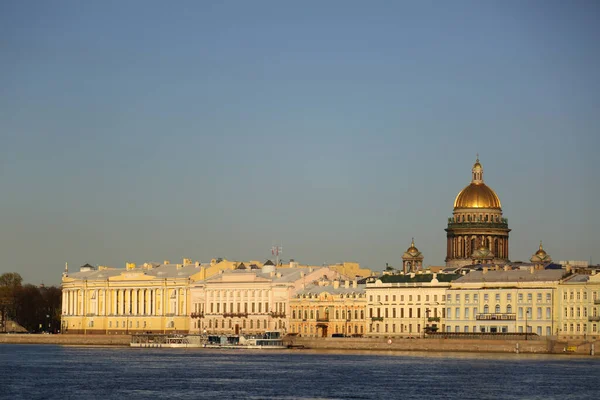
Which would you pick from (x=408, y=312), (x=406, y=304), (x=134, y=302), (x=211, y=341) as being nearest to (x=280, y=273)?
(x=211, y=341)

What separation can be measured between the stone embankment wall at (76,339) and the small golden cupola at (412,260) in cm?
2308

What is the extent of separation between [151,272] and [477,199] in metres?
29.6

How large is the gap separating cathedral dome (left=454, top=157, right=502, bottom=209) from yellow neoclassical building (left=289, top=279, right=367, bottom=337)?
12418mm

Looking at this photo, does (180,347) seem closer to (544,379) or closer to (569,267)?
(569,267)

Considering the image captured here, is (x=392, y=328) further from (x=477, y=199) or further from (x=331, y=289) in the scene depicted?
(x=477, y=199)

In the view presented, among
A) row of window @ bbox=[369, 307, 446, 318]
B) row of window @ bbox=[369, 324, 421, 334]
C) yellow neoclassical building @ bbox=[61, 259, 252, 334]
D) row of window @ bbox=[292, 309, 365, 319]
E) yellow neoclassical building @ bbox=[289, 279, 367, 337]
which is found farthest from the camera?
yellow neoclassical building @ bbox=[61, 259, 252, 334]

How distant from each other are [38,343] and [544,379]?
2860 inches

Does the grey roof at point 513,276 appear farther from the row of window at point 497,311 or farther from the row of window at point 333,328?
the row of window at point 333,328

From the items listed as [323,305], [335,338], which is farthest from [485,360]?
[323,305]

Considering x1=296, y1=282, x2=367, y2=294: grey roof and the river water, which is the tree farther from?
the river water

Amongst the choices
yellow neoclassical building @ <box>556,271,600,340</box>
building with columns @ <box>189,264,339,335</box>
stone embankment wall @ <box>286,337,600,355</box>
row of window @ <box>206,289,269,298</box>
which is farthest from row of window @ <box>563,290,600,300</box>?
row of window @ <box>206,289,269,298</box>

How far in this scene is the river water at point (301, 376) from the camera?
74500mm

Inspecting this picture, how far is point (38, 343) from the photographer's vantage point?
479ft

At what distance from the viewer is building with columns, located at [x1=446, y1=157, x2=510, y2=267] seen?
13850 centimetres
